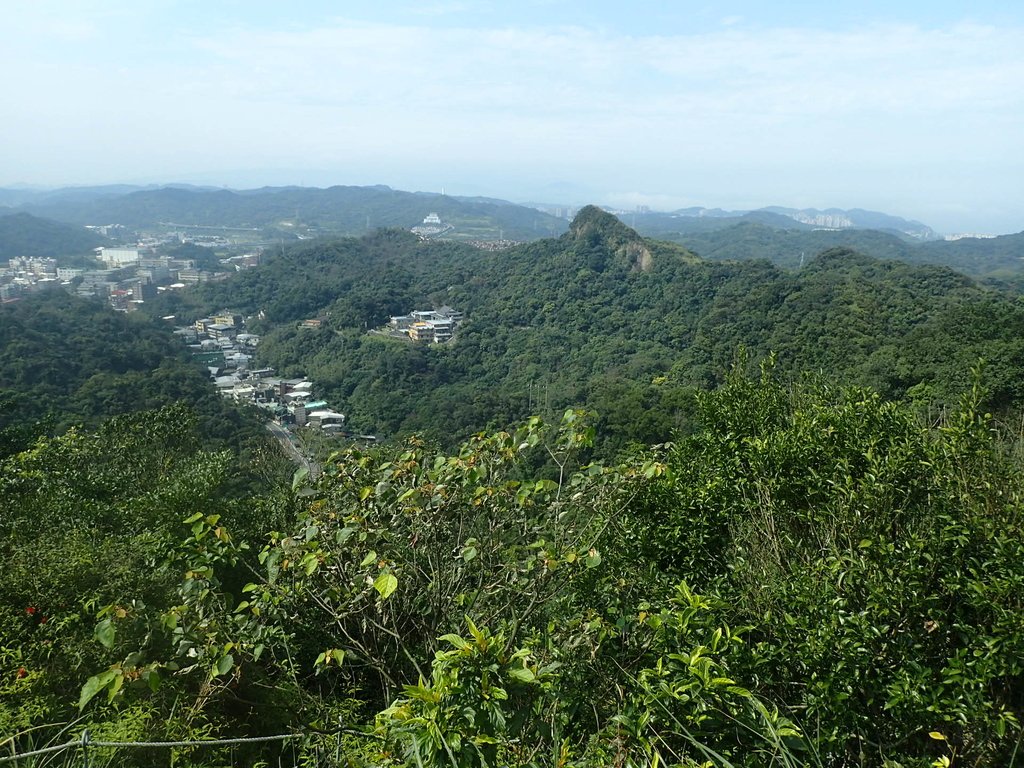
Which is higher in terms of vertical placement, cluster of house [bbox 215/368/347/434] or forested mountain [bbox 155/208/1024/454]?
forested mountain [bbox 155/208/1024/454]

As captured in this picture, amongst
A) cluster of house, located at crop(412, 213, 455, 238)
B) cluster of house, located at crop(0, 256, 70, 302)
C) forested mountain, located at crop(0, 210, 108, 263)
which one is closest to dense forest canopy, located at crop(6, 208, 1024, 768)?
cluster of house, located at crop(0, 256, 70, 302)

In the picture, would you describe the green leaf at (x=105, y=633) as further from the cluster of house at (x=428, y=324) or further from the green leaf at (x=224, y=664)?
the cluster of house at (x=428, y=324)

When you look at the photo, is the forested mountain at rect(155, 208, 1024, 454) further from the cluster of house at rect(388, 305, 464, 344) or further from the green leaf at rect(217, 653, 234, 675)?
the green leaf at rect(217, 653, 234, 675)

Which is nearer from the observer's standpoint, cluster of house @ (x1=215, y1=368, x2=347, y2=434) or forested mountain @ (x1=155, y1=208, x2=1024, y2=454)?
forested mountain @ (x1=155, y1=208, x2=1024, y2=454)

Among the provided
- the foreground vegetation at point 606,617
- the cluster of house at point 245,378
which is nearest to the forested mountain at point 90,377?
the cluster of house at point 245,378

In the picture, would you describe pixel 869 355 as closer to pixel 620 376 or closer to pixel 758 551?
pixel 620 376

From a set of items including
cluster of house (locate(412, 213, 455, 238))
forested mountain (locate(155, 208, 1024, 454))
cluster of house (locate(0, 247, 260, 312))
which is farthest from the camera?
cluster of house (locate(412, 213, 455, 238))

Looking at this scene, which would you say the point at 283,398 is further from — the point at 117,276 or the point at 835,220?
the point at 835,220

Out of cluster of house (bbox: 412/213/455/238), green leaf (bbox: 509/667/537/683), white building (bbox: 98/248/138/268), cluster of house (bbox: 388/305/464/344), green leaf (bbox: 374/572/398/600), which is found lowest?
cluster of house (bbox: 388/305/464/344)

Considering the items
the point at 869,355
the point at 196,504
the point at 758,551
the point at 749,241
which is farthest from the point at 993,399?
the point at 749,241
